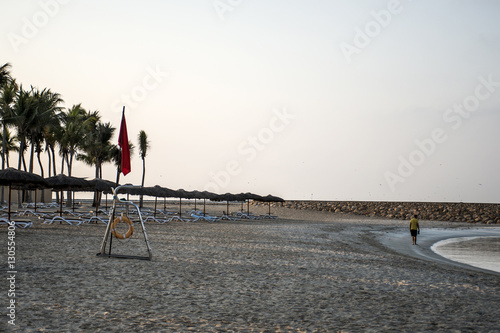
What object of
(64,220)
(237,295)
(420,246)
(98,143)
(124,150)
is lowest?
(420,246)

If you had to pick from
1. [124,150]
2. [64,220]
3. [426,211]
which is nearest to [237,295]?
[124,150]

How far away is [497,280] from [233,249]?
6993mm

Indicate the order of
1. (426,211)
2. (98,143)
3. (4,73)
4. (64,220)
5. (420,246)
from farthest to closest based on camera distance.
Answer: (426,211)
(98,143)
(4,73)
(420,246)
(64,220)

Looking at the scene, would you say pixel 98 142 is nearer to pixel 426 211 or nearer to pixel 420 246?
pixel 420 246

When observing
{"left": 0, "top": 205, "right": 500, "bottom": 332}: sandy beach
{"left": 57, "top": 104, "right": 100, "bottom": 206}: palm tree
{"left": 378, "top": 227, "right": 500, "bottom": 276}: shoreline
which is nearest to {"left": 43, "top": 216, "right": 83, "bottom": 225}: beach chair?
{"left": 0, "top": 205, "right": 500, "bottom": 332}: sandy beach

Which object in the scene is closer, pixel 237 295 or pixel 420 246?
pixel 237 295

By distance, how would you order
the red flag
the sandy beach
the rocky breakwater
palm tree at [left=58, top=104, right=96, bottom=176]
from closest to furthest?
1. the sandy beach
2. the red flag
3. palm tree at [left=58, top=104, right=96, bottom=176]
4. the rocky breakwater

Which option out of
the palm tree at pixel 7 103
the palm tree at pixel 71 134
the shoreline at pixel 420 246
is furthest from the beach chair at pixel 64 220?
the palm tree at pixel 71 134

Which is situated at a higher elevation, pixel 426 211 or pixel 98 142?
pixel 98 142

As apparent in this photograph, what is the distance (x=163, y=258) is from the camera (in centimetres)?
1073

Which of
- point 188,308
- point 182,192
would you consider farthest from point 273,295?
point 182,192

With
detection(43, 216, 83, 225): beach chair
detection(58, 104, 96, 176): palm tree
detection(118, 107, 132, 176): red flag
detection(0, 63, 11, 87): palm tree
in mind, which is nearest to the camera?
detection(118, 107, 132, 176): red flag

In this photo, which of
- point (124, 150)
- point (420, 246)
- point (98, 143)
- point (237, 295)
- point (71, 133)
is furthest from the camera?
point (98, 143)

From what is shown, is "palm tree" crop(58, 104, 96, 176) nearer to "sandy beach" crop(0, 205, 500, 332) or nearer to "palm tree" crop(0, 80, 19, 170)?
"palm tree" crop(0, 80, 19, 170)
